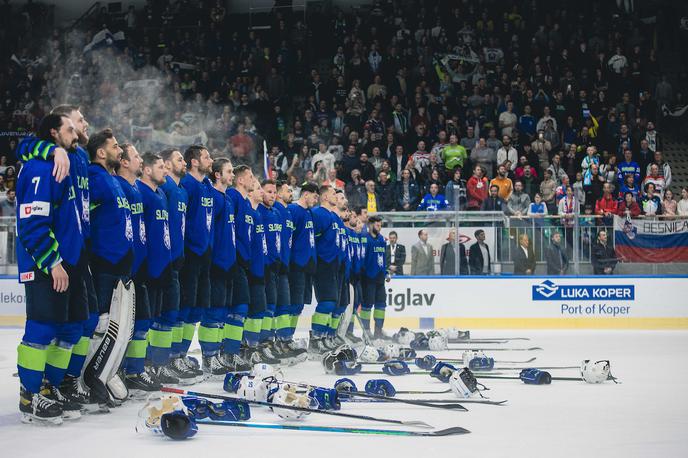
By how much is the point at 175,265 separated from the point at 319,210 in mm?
3532

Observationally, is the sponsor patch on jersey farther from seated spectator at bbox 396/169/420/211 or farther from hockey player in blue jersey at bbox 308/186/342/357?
seated spectator at bbox 396/169/420/211

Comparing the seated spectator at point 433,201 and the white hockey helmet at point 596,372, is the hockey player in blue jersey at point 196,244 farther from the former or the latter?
the seated spectator at point 433,201

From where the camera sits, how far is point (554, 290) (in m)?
14.1

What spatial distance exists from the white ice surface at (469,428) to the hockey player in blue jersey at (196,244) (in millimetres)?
649

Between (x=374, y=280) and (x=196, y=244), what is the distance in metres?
5.11

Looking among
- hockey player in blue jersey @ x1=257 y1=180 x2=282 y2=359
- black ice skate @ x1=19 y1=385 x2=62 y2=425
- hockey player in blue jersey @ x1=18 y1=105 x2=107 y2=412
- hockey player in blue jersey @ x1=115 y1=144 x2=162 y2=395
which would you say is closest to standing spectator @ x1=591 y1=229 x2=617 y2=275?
hockey player in blue jersey @ x1=257 y1=180 x2=282 y2=359

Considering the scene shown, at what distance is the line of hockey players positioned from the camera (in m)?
5.26

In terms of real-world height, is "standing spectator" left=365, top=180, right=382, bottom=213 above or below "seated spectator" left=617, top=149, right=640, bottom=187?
below

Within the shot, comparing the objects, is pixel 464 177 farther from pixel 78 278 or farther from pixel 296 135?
pixel 78 278

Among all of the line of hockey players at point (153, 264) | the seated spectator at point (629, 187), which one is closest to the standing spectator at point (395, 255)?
the line of hockey players at point (153, 264)

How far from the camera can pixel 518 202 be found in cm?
1430

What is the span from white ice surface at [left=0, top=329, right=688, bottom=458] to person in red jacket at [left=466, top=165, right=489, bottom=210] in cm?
731

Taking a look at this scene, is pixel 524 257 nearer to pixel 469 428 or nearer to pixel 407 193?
pixel 407 193

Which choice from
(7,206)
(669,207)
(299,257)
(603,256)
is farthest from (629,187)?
(7,206)
